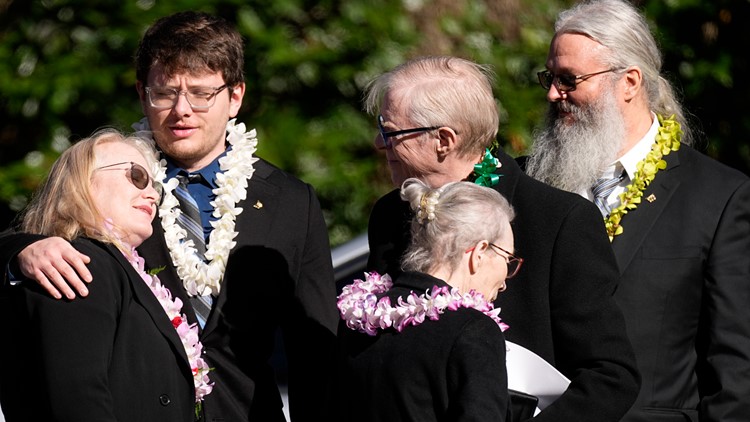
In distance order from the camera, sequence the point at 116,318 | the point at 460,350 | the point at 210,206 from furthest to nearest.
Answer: the point at 210,206
the point at 116,318
the point at 460,350

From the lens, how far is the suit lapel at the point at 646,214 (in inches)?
163

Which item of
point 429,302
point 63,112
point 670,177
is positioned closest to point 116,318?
point 429,302

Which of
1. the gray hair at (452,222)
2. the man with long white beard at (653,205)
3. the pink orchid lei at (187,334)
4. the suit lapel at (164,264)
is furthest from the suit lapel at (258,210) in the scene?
the gray hair at (452,222)

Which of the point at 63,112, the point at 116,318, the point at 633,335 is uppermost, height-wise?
the point at 116,318

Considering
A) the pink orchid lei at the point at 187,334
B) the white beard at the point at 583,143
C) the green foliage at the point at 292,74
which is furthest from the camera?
the green foliage at the point at 292,74

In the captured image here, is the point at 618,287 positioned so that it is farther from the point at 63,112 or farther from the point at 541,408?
the point at 63,112

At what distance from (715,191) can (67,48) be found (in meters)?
5.02

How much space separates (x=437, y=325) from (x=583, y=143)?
53.4 inches

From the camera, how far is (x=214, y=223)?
14.0 feet

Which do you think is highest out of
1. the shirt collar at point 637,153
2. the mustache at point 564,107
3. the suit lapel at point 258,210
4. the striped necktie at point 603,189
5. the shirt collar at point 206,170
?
the mustache at point 564,107

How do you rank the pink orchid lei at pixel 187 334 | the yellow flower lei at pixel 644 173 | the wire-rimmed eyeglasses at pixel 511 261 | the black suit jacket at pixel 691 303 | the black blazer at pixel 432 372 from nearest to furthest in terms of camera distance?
the black blazer at pixel 432 372, the wire-rimmed eyeglasses at pixel 511 261, the pink orchid lei at pixel 187 334, the black suit jacket at pixel 691 303, the yellow flower lei at pixel 644 173

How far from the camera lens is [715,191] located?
4.18 m

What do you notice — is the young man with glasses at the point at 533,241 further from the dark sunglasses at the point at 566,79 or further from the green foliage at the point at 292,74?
the green foliage at the point at 292,74

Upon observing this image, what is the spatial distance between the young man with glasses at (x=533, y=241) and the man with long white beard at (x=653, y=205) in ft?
1.65
